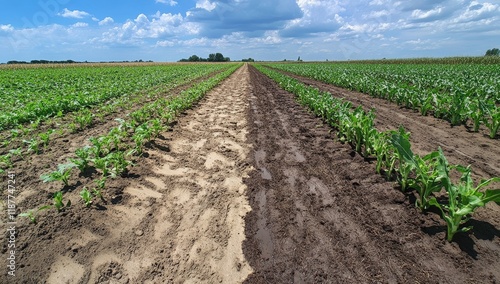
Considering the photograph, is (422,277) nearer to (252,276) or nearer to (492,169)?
(252,276)

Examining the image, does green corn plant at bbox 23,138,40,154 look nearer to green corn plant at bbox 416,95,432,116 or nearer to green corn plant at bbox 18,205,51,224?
green corn plant at bbox 18,205,51,224

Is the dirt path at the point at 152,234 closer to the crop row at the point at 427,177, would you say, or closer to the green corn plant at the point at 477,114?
the crop row at the point at 427,177

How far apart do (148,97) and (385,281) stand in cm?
1314

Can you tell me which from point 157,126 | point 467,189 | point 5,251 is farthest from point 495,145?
point 5,251

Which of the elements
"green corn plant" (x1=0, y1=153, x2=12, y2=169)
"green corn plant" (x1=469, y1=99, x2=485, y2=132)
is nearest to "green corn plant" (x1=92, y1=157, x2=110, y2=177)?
"green corn plant" (x1=0, y1=153, x2=12, y2=169)

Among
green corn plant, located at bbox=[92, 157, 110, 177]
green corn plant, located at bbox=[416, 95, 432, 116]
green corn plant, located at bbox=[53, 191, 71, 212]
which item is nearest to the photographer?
green corn plant, located at bbox=[53, 191, 71, 212]

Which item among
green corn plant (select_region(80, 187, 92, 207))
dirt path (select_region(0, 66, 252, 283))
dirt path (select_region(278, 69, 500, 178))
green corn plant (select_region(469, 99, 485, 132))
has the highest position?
green corn plant (select_region(469, 99, 485, 132))

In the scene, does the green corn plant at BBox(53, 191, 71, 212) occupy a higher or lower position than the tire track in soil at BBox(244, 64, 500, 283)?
higher

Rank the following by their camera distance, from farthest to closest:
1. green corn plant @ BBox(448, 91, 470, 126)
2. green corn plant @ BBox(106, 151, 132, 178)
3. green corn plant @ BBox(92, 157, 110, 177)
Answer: green corn plant @ BBox(448, 91, 470, 126) < green corn plant @ BBox(106, 151, 132, 178) < green corn plant @ BBox(92, 157, 110, 177)

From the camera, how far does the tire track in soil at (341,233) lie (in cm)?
267

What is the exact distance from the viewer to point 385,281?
256 centimetres

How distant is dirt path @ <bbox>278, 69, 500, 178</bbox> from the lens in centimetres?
517

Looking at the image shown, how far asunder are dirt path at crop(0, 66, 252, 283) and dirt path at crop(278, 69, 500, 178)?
172 inches

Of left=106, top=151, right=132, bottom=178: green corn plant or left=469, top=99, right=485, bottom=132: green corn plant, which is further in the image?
left=469, top=99, right=485, bottom=132: green corn plant
